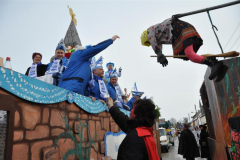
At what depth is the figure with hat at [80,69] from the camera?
350 cm

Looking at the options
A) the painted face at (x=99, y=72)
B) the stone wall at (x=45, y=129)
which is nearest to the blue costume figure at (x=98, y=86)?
the painted face at (x=99, y=72)

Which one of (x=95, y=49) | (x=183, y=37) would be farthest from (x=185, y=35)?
(x=95, y=49)

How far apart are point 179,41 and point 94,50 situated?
1.61m

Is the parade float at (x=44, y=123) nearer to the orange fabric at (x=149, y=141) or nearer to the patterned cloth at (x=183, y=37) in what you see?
the orange fabric at (x=149, y=141)

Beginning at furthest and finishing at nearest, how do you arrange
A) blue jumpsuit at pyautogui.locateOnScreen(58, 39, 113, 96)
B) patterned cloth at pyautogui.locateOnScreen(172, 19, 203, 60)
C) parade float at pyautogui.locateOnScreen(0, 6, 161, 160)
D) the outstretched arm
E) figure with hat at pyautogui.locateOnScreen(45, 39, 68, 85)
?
figure with hat at pyautogui.locateOnScreen(45, 39, 68, 85), the outstretched arm, blue jumpsuit at pyautogui.locateOnScreen(58, 39, 113, 96), patterned cloth at pyautogui.locateOnScreen(172, 19, 203, 60), parade float at pyautogui.locateOnScreen(0, 6, 161, 160)

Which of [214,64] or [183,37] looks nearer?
[214,64]

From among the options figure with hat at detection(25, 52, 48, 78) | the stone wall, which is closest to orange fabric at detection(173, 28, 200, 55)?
the stone wall

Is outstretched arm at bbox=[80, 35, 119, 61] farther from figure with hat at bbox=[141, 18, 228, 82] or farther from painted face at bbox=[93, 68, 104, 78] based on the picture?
painted face at bbox=[93, 68, 104, 78]

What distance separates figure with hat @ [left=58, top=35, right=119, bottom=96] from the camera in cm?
350

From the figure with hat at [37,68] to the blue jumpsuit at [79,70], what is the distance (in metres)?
0.94

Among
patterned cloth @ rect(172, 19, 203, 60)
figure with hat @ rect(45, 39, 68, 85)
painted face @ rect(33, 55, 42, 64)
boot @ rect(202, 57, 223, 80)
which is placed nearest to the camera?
boot @ rect(202, 57, 223, 80)

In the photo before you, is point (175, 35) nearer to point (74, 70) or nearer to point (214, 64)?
point (214, 64)

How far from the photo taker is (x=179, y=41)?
3244 mm

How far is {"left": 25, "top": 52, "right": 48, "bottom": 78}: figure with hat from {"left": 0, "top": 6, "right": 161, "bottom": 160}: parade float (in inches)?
57.9
